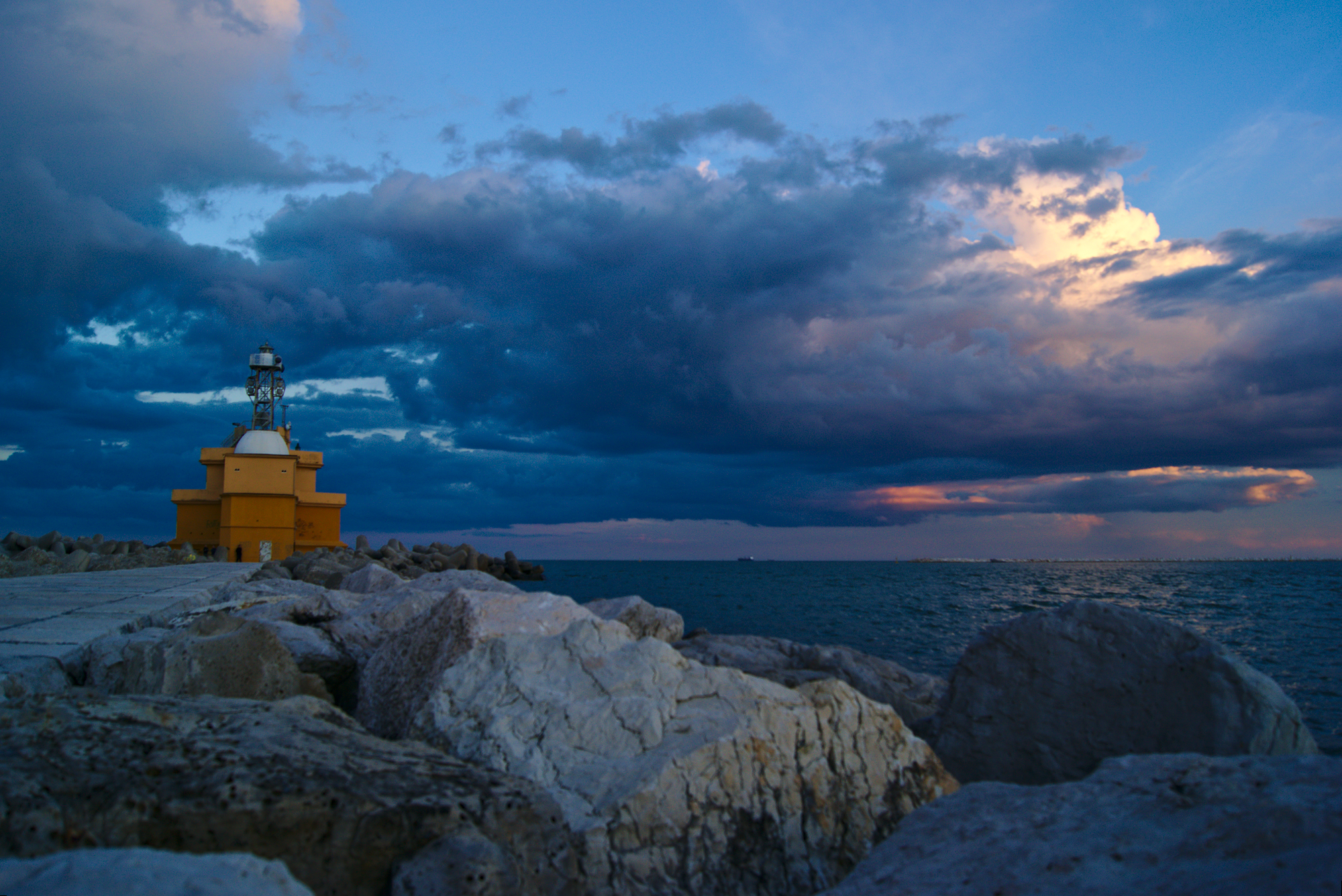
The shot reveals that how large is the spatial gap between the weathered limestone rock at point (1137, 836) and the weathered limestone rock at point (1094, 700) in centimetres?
133

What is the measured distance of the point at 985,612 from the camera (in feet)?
85.8

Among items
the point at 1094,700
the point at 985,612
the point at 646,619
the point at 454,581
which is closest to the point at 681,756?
the point at 1094,700

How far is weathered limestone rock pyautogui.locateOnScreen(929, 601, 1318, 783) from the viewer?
376 cm

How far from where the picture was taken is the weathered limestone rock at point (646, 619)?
7293 mm

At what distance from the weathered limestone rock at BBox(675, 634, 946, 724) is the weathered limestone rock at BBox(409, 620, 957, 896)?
3099mm

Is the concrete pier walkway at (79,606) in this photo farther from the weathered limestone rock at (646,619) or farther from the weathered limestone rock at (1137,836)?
the weathered limestone rock at (1137,836)

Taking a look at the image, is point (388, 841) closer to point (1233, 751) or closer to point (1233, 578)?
point (1233, 751)

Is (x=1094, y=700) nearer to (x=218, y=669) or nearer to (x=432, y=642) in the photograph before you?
(x=432, y=642)

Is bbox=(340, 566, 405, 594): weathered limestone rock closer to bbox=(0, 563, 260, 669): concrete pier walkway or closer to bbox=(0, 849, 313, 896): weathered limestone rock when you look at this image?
bbox=(0, 563, 260, 669): concrete pier walkway

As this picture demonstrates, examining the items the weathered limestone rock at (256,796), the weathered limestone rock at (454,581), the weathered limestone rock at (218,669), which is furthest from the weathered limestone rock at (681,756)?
the weathered limestone rock at (454,581)

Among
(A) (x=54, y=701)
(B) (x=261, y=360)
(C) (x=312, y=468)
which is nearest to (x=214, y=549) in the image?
(C) (x=312, y=468)

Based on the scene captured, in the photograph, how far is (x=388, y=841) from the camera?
246 centimetres

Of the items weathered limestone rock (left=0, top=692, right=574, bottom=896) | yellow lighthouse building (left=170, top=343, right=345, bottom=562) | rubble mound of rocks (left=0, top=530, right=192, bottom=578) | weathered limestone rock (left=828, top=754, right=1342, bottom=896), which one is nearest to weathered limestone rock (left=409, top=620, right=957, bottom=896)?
weathered limestone rock (left=0, top=692, right=574, bottom=896)

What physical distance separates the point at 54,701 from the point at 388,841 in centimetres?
161
